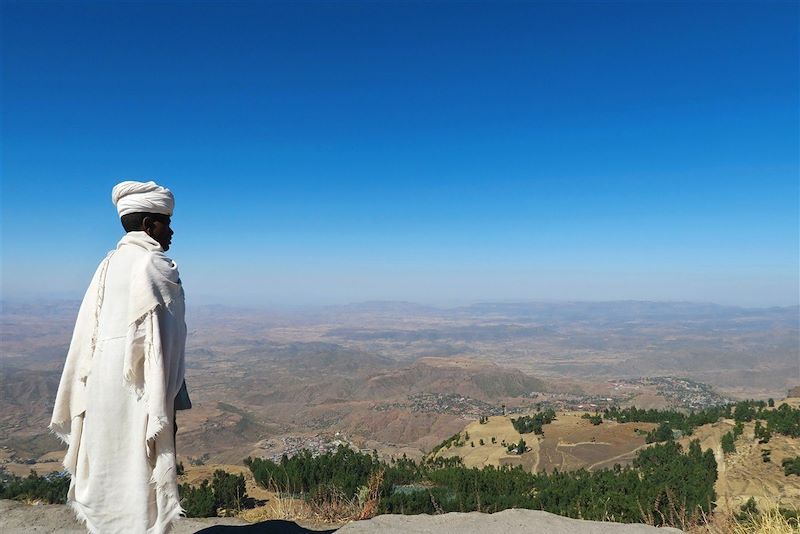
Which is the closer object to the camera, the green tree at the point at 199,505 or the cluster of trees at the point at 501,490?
the green tree at the point at 199,505

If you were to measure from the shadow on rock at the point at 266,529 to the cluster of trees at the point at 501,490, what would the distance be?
866 mm

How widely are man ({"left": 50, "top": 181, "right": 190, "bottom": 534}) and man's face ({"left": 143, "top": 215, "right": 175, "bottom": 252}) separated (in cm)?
3

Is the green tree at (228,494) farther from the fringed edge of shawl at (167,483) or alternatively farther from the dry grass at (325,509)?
the fringed edge of shawl at (167,483)

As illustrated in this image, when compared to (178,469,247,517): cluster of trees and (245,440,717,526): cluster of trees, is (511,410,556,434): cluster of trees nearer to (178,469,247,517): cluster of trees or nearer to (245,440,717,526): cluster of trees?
(245,440,717,526): cluster of trees

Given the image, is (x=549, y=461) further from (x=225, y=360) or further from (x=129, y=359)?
(x=225, y=360)

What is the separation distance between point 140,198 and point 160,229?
9.3 inches

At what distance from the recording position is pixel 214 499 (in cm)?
587

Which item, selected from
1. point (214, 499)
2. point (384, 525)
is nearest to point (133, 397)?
point (384, 525)

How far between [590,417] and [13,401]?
77862 millimetres

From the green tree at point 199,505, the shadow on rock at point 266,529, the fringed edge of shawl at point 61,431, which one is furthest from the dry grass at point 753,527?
the fringed edge of shawl at point 61,431

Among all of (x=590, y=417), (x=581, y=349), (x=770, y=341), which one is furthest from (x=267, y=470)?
(x=770, y=341)

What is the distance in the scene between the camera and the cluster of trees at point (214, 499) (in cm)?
545

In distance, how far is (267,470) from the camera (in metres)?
9.44

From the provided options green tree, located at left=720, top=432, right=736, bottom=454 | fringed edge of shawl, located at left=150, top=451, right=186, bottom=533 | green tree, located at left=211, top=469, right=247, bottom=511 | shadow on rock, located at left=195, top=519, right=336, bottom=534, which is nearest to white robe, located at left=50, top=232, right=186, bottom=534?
fringed edge of shawl, located at left=150, top=451, right=186, bottom=533
